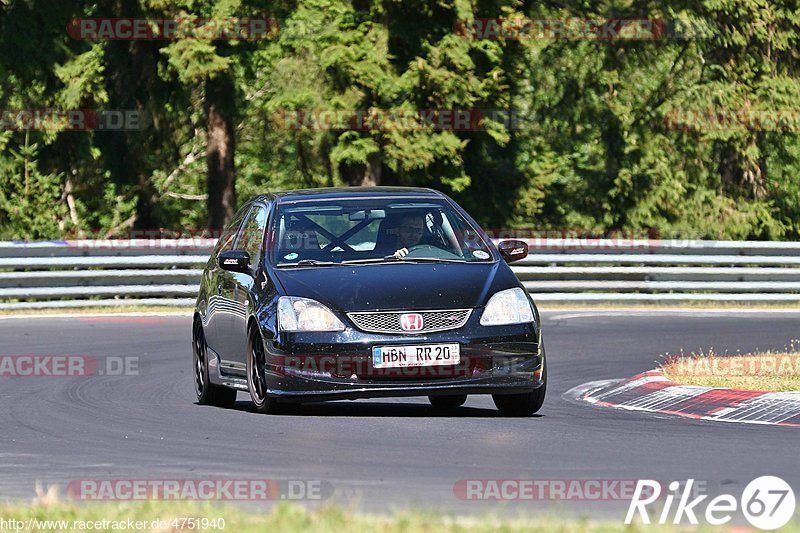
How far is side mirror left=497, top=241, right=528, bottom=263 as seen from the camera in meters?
12.8

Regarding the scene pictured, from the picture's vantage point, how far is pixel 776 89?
121 ft

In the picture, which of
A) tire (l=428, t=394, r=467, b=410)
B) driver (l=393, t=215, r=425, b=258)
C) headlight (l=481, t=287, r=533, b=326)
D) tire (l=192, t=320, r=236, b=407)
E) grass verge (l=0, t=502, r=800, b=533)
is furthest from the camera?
tire (l=192, t=320, r=236, b=407)

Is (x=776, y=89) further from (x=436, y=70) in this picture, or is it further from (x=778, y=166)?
(x=436, y=70)

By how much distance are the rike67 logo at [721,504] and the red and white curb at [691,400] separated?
10.5 ft

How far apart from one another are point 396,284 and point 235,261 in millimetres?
1529

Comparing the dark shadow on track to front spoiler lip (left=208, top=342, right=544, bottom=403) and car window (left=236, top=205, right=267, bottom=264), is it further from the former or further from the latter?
car window (left=236, top=205, right=267, bottom=264)

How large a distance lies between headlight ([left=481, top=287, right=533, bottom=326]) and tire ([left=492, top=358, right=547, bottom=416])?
0.44 meters

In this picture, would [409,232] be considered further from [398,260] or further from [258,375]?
[258,375]

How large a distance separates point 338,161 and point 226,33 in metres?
3.23

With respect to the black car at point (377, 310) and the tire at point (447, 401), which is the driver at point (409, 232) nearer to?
the black car at point (377, 310)

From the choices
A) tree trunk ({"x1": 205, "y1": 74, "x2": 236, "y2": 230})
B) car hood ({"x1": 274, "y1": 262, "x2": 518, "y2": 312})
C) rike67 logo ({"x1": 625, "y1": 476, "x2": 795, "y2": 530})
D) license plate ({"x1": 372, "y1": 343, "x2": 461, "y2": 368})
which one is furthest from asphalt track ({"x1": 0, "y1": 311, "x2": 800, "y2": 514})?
tree trunk ({"x1": 205, "y1": 74, "x2": 236, "y2": 230})

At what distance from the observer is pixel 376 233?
1277 centimetres


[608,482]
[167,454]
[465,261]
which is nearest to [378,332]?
[465,261]

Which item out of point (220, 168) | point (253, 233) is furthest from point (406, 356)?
point (220, 168)
